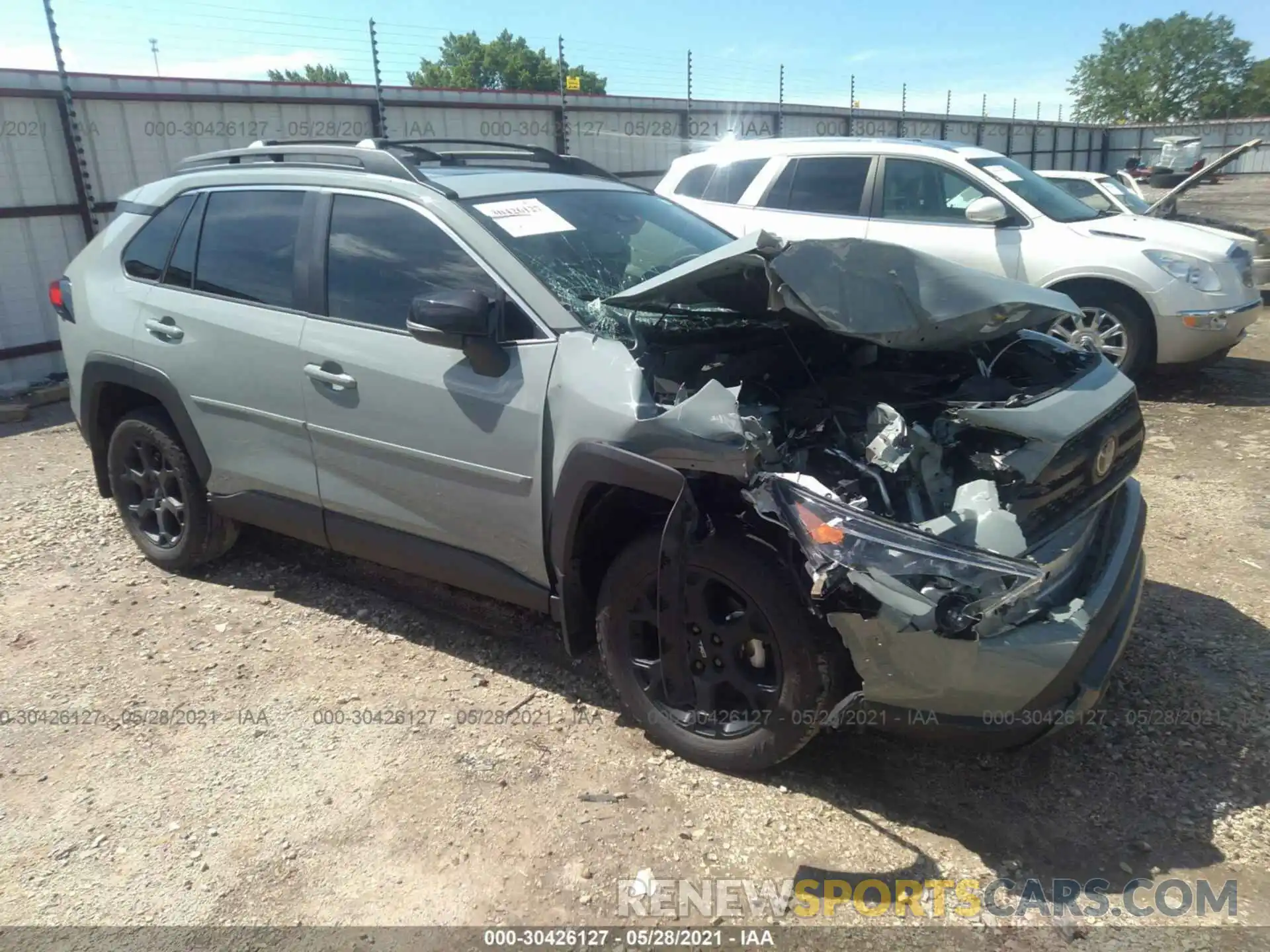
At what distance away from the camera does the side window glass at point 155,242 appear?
4266mm

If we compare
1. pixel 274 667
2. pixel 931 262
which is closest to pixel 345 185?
pixel 274 667

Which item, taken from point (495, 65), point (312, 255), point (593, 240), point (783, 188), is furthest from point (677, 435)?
point (495, 65)

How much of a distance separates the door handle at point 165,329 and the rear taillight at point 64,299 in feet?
2.31

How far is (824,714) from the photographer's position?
2.68m

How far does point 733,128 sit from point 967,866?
49.0 feet

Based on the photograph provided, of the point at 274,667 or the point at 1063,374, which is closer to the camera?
the point at 1063,374

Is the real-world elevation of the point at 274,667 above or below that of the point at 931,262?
below

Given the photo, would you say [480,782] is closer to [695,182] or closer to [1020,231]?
[1020,231]

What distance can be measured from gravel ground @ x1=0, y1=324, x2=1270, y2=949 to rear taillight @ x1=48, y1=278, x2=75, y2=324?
4.60 ft

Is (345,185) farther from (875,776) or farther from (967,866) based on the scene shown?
(967,866)

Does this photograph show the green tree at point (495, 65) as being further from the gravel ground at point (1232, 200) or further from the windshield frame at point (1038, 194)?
the windshield frame at point (1038, 194)

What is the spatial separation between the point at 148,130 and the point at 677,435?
8.60 metres

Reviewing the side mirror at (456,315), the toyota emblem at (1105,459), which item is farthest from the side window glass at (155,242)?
the toyota emblem at (1105,459)

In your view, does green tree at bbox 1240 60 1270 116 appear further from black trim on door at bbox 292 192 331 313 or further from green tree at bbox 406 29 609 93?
black trim on door at bbox 292 192 331 313
